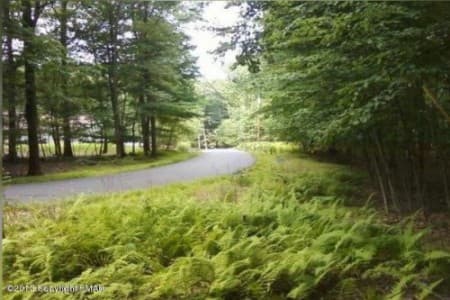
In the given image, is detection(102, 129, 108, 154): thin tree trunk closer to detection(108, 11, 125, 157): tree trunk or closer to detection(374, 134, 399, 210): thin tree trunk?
detection(108, 11, 125, 157): tree trunk

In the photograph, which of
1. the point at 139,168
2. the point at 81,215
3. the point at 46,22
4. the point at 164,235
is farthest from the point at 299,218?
the point at 46,22

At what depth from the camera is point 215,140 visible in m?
2.98

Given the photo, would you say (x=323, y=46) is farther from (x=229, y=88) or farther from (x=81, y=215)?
(x=81, y=215)

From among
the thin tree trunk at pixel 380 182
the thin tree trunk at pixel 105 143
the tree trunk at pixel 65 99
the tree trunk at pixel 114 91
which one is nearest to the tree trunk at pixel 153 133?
the tree trunk at pixel 114 91

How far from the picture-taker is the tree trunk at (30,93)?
8.53 ft

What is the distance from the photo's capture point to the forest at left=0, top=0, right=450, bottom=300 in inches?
84.3

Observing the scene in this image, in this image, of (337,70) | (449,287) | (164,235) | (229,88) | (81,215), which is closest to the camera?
(449,287)

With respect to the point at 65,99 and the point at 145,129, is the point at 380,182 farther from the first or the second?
the point at 65,99

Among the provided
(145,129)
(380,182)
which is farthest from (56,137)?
(380,182)

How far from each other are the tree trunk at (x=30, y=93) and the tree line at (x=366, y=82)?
1.30 metres

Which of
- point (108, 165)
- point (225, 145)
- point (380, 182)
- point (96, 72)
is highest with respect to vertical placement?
point (96, 72)

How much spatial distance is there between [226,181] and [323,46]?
4.09ft

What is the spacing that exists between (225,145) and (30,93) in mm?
1380

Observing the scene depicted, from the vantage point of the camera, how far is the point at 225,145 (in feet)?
9.71
